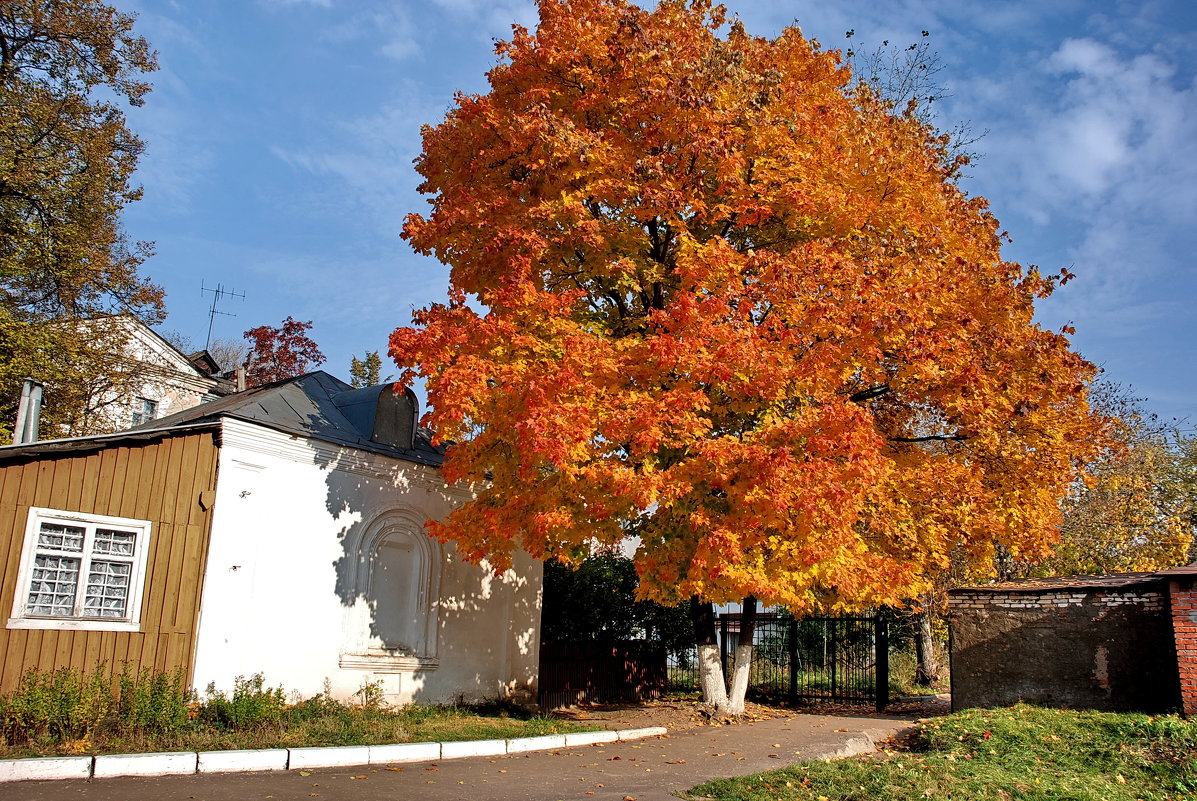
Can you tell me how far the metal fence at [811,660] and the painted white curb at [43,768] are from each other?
12387 mm

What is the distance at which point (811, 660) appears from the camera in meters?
18.6

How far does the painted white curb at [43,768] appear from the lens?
24.1 feet

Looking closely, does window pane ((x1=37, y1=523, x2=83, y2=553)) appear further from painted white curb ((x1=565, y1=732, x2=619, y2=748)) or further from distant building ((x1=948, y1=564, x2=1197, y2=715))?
distant building ((x1=948, y1=564, x2=1197, y2=715))

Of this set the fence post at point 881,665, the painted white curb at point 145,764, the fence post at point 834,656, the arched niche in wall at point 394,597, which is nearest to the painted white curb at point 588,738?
the arched niche in wall at point 394,597

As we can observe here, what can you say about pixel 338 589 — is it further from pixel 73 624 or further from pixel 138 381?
pixel 138 381

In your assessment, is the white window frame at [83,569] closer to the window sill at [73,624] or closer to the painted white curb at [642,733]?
the window sill at [73,624]

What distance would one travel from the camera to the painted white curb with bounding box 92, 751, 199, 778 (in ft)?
25.5

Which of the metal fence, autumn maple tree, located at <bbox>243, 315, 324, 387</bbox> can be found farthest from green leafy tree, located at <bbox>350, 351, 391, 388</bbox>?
the metal fence

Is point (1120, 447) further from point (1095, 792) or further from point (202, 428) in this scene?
point (202, 428)

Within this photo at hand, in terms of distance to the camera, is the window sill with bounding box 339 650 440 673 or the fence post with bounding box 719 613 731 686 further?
the fence post with bounding box 719 613 731 686

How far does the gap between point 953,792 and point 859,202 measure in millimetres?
8663

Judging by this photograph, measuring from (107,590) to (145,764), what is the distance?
10.8ft

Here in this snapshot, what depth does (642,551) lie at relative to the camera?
40.2 ft

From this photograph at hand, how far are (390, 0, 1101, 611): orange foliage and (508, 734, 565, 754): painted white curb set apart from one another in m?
2.42
